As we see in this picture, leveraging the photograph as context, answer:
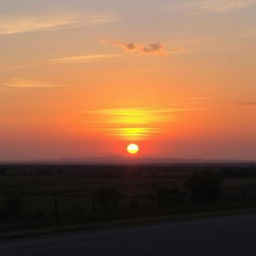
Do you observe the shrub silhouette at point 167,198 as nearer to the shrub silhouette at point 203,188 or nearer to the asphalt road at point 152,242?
the shrub silhouette at point 203,188

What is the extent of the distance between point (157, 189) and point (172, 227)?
25.3 m

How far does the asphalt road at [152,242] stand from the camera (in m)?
17.2

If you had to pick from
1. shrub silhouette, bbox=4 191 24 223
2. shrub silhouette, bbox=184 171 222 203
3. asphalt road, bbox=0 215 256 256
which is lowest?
asphalt road, bbox=0 215 256 256

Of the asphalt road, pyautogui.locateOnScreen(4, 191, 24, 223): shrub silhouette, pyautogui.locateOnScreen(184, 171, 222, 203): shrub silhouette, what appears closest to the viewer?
the asphalt road

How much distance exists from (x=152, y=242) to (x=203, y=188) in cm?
2984

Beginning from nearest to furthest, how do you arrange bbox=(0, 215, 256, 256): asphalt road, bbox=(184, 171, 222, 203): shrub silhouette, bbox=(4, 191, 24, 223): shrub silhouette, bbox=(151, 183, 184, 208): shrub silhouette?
bbox=(0, 215, 256, 256): asphalt road
bbox=(4, 191, 24, 223): shrub silhouette
bbox=(151, 183, 184, 208): shrub silhouette
bbox=(184, 171, 222, 203): shrub silhouette

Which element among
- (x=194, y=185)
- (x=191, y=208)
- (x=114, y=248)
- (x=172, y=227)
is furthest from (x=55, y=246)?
(x=194, y=185)

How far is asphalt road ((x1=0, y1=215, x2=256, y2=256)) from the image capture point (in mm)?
17188

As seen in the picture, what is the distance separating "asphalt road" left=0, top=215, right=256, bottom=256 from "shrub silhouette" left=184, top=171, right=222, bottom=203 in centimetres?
2223

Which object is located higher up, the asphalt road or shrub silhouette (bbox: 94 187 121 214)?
shrub silhouette (bbox: 94 187 121 214)

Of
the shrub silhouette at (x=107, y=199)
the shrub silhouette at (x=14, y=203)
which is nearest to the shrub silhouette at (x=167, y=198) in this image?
the shrub silhouette at (x=107, y=199)

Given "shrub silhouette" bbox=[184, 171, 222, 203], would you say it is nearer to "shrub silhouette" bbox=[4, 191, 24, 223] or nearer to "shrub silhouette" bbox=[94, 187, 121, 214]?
"shrub silhouette" bbox=[94, 187, 121, 214]

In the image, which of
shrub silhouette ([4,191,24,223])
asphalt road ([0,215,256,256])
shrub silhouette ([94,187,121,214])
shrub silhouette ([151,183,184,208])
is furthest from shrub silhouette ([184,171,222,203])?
asphalt road ([0,215,256,256])

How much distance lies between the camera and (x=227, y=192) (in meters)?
54.8
